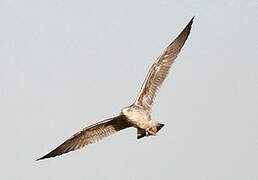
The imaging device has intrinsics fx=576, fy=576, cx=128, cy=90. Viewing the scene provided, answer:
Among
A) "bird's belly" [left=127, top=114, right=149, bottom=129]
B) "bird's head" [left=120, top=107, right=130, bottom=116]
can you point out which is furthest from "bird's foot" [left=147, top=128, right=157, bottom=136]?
"bird's head" [left=120, top=107, right=130, bottom=116]

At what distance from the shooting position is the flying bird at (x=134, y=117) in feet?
61.4

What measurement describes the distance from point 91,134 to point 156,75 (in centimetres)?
303

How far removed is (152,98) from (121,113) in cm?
143

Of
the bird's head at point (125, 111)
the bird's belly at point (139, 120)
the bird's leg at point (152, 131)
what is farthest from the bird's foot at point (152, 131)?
the bird's head at point (125, 111)

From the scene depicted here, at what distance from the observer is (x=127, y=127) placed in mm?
19625

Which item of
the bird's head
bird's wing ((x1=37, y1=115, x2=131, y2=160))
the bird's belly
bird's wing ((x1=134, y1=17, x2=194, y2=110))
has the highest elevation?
bird's wing ((x1=134, y1=17, x2=194, y2=110))

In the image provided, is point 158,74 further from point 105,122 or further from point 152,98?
point 105,122

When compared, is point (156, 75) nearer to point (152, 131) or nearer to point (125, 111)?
point (125, 111)

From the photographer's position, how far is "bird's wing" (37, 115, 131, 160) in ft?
63.9

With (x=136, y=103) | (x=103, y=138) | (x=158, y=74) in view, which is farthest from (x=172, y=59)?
(x=103, y=138)

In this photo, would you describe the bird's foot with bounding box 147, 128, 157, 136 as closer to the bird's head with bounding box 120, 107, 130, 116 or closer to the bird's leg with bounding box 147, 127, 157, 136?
the bird's leg with bounding box 147, 127, 157, 136

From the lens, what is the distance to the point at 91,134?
64.6 ft

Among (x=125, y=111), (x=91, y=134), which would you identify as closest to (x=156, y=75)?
(x=125, y=111)

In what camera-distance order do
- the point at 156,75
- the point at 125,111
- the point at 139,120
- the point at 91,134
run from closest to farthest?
the point at 139,120 < the point at 125,111 < the point at 91,134 < the point at 156,75
